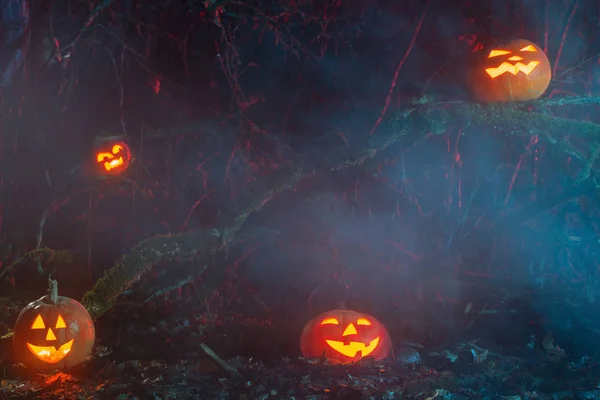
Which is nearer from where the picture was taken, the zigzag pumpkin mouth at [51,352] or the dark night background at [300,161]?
the zigzag pumpkin mouth at [51,352]

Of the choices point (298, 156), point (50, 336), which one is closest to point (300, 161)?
point (298, 156)

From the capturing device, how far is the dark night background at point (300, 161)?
6.97 metres

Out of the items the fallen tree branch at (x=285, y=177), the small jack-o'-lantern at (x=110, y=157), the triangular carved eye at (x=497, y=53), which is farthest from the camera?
the small jack-o'-lantern at (x=110, y=157)

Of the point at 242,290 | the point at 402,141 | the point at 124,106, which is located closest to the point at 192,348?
the point at 242,290

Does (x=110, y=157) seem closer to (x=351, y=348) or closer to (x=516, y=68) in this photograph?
(x=351, y=348)

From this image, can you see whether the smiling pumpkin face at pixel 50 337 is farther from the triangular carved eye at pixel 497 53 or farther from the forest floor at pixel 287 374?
the triangular carved eye at pixel 497 53

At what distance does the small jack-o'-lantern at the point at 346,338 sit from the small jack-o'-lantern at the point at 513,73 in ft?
10.2

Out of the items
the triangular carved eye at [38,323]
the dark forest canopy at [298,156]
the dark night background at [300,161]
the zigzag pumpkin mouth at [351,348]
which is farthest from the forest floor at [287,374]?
the dark forest canopy at [298,156]

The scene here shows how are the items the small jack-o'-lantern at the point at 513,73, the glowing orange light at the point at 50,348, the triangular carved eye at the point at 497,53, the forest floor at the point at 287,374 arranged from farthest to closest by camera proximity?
1. the triangular carved eye at the point at 497,53
2. the small jack-o'-lantern at the point at 513,73
3. the glowing orange light at the point at 50,348
4. the forest floor at the point at 287,374

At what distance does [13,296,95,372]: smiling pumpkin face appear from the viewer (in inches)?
178

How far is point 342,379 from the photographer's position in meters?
4.22

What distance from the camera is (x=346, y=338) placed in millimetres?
5020

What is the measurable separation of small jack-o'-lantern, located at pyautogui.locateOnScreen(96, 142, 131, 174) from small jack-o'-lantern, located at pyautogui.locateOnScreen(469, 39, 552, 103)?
5.62 metres

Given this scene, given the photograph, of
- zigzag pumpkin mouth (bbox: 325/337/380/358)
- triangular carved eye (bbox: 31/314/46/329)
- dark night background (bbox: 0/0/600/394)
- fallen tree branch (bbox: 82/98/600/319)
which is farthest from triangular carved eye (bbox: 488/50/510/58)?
triangular carved eye (bbox: 31/314/46/329)
